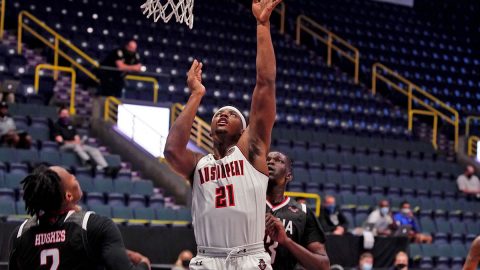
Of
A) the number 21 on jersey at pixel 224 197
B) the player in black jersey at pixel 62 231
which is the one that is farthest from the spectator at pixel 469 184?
the player in black jersey at pixel 62 231

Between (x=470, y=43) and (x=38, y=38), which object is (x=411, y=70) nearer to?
(x=470, y=43)

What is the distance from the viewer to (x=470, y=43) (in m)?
29.7

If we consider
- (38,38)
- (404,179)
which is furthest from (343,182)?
(38,38)

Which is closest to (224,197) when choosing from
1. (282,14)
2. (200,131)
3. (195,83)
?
(195,83)

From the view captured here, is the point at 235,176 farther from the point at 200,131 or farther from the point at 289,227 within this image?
the point at 200,131

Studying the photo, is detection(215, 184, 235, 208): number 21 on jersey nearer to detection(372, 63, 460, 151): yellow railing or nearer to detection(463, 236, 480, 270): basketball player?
detection(463, 236, 480, 270): basketball player

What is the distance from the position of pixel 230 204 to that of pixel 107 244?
1.02 m

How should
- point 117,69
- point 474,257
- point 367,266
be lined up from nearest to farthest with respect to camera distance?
point 474,257 → point 367,266 → point 117,69

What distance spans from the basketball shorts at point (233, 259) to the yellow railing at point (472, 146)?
1840 centimetres

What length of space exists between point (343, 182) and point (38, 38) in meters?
7.58

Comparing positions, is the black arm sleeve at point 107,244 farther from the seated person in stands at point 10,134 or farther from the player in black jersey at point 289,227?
the seated person in stands at point 10,134

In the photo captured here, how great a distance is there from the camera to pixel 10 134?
15945 millimetres

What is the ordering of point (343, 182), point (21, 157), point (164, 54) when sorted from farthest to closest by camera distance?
point (164, 54), point (343, 182), point (21, 157)

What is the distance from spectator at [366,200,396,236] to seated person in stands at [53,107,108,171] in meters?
4.88
